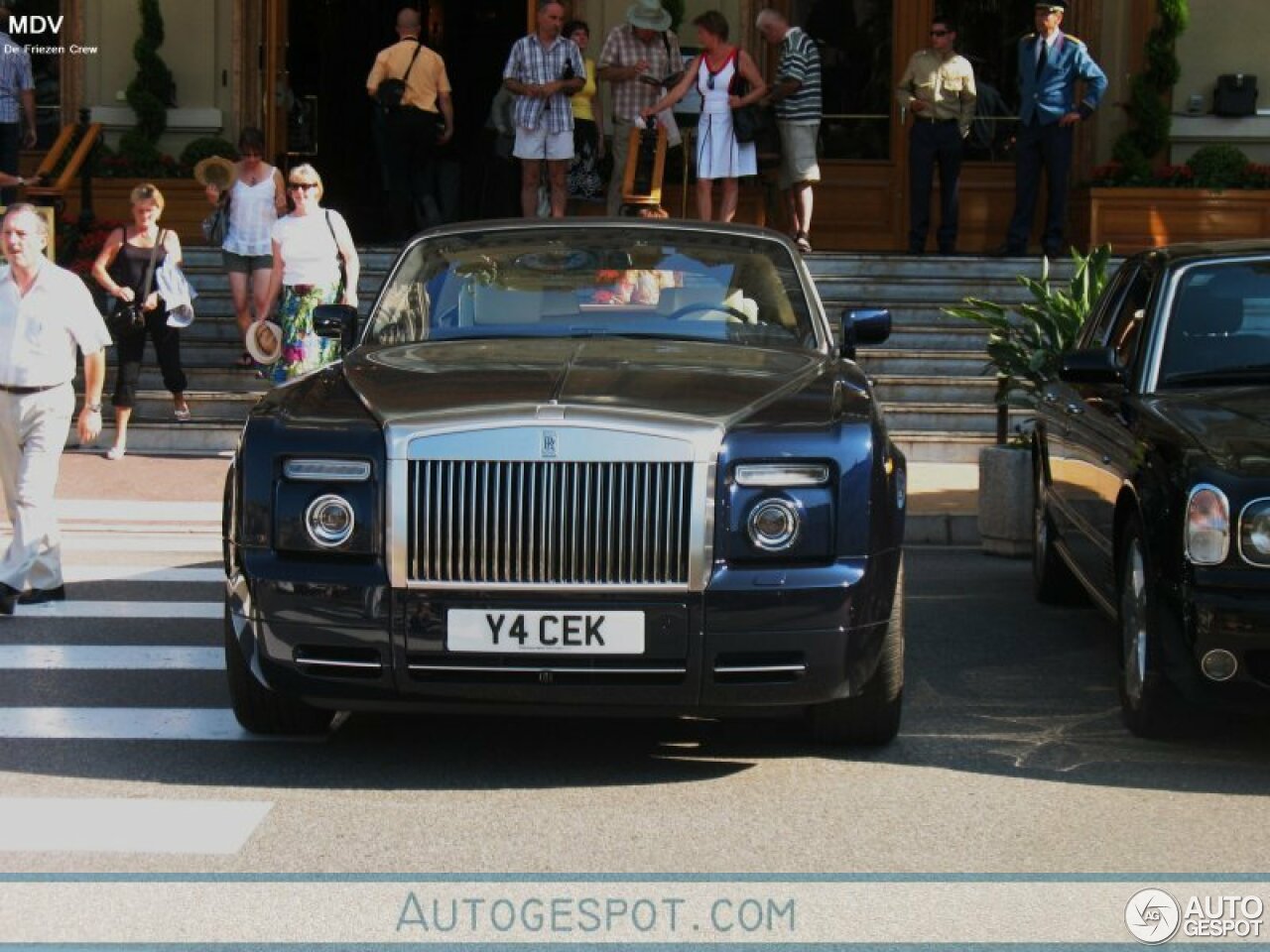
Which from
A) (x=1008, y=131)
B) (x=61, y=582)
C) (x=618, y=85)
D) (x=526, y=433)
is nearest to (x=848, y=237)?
(x=1008, y=131)

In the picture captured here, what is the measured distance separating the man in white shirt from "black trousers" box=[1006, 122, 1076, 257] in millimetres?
9972

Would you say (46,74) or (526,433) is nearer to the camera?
(526,433)

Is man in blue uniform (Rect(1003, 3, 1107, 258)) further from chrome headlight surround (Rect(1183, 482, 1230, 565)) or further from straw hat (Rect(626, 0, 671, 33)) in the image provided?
chrome headlight surround (Rect(1183, 482, 1230, 565))

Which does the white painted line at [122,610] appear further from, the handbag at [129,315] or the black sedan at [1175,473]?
the handbag at [129,315]

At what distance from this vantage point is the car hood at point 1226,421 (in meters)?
7.18

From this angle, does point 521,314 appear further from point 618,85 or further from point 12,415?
point 618,85

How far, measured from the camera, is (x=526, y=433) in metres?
6.75

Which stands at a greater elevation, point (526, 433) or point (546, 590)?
point (526, 433)

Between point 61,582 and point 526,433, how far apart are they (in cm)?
454

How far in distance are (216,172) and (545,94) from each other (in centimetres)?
280

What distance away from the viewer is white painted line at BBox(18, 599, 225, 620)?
1025 cm

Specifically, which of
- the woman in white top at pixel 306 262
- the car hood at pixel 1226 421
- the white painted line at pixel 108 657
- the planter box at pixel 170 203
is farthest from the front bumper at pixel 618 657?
the planter box at pixel 170 203

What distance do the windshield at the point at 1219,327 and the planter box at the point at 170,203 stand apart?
1281 cm

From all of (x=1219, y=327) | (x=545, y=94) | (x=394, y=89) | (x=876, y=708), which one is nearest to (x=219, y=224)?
(x=394, y=89)
